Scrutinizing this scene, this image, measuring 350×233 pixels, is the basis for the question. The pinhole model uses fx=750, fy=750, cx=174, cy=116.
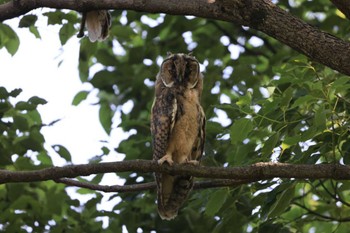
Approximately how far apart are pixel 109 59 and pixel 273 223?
9.95ft

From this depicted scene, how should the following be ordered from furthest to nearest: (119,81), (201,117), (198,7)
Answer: (119,81) → (201,117) → (198,7)

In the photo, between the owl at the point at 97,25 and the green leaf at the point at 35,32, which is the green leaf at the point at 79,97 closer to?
the green leaf at the point at 35,32

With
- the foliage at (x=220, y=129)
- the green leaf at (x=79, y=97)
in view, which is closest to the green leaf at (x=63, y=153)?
the foliage at (x=220, y=129)

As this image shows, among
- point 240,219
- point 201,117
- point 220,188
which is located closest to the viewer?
point 220,188

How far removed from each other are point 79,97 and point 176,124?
211 cm

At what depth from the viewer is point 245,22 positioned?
3.61 meters

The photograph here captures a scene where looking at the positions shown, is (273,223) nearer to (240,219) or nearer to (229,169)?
(240,219)

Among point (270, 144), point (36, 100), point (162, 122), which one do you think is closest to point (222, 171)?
point (270, 144)

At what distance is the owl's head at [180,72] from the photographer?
510 cm

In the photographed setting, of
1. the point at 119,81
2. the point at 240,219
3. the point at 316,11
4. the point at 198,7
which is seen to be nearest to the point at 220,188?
the point at 240,219

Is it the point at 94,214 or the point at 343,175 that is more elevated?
the point at 343,175

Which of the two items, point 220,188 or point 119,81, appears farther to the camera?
point 119,81

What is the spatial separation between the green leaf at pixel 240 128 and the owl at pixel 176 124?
963 millimetres

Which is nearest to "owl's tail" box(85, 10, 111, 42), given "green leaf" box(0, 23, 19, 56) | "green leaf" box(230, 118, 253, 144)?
"green leaf" box(0, 23, 19, 56)
